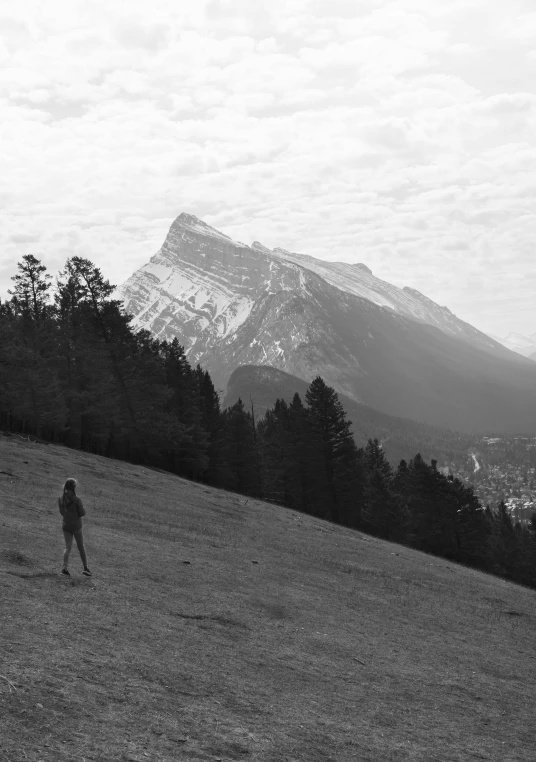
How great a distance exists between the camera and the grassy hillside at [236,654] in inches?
413

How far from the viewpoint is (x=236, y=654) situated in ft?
49.8

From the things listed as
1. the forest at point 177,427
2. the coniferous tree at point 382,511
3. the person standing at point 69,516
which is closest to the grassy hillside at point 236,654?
the person standing at point 69,516

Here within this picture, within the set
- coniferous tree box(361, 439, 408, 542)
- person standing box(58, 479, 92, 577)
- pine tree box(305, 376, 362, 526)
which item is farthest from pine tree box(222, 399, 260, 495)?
person standing box(58, 479, 92, 577)

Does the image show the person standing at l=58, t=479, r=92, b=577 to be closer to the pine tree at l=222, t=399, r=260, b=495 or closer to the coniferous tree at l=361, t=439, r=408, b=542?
the coniferous tree at l=361, t=439, r=408, b=542

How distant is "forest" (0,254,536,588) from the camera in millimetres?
55688

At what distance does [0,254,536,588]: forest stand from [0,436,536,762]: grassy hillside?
2417 centimetres

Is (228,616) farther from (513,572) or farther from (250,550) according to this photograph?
(513,572)

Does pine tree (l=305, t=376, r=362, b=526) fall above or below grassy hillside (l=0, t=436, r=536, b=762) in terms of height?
above

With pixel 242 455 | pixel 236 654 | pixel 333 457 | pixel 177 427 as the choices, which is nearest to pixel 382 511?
pixel 333 457

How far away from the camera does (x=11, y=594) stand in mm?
15602

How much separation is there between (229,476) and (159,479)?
25.2m

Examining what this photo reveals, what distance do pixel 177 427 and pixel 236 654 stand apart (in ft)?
146


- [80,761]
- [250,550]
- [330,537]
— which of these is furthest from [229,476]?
[80,761]

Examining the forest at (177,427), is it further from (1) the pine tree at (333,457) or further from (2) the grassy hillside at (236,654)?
(2) the grassy hillside at (236,654)
